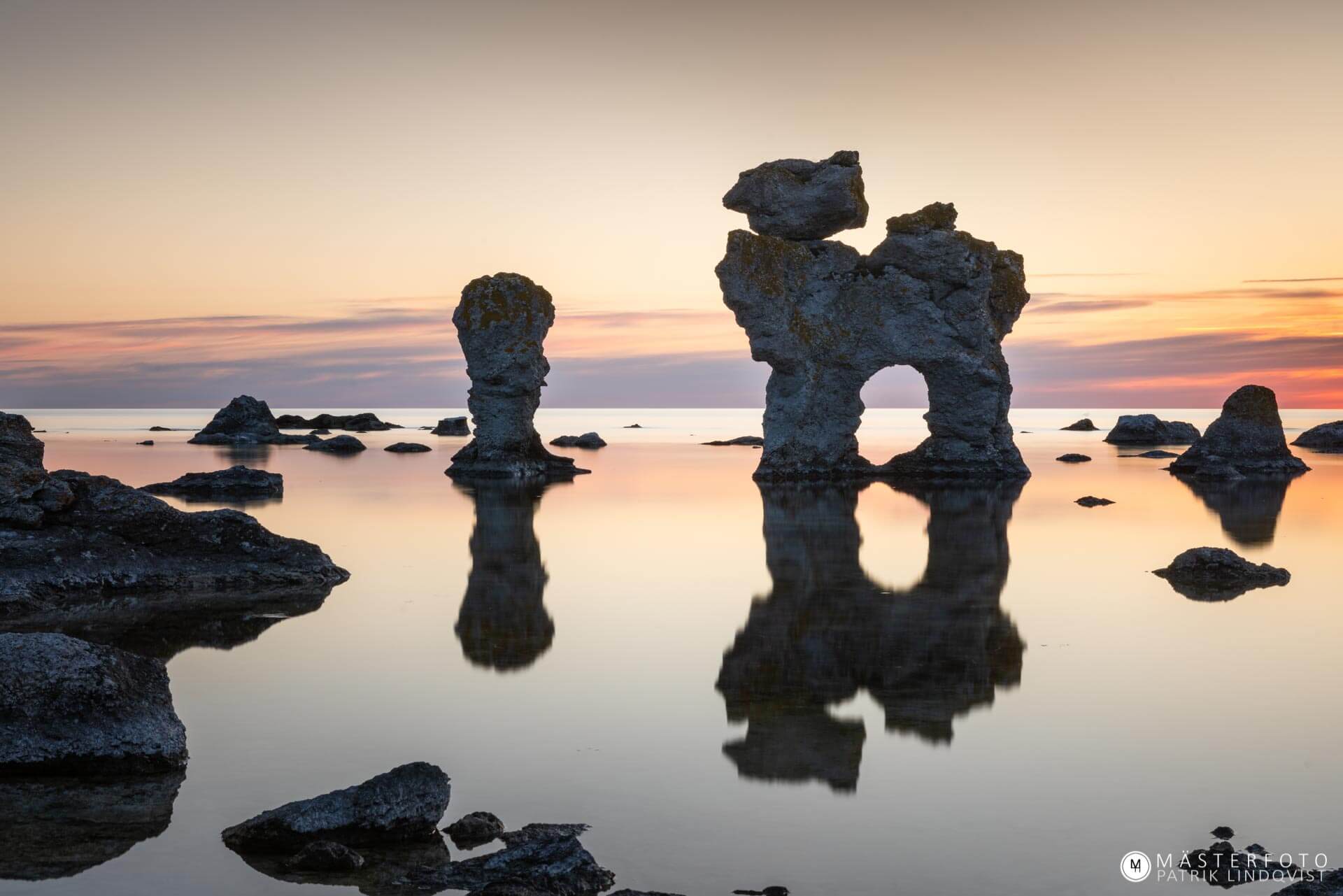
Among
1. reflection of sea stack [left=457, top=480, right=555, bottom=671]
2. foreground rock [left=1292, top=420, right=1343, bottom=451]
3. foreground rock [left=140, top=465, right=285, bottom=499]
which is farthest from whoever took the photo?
foreground rock [left=1292, top=420, right=1343, bottom=451]

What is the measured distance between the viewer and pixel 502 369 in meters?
45.1

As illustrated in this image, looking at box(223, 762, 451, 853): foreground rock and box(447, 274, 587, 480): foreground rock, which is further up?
box(447, 274, 587, 480): foreground rock

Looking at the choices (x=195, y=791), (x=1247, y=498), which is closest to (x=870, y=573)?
(x=195, y=791)

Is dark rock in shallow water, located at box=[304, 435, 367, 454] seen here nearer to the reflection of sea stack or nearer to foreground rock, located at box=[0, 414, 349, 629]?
the reflection of sea stack

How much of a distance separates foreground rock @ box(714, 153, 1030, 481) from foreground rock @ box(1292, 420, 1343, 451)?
42.8m

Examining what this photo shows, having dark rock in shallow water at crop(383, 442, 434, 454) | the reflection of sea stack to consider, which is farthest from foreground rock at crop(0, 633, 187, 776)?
dark rock in shallow water at crop(383, 442, 434, 454)

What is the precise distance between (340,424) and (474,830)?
11053 cm

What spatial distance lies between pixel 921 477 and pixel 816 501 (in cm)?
1089

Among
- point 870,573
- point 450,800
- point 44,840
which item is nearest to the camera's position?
point 44,840

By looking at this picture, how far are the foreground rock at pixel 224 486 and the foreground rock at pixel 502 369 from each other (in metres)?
10.3

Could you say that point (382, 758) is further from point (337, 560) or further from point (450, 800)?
point (337, 560)

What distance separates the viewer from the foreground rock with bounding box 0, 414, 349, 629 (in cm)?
1630

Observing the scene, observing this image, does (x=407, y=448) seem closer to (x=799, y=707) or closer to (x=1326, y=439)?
(x=1326, y=439)

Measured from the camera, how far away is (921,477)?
145 ft
